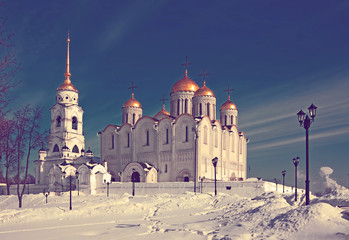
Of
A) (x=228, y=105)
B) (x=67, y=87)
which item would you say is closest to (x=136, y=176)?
(x=67, y=87)

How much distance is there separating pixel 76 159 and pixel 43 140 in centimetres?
2814

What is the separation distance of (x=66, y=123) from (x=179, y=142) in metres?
18.6

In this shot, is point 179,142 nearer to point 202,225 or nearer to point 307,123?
→ point 307,123

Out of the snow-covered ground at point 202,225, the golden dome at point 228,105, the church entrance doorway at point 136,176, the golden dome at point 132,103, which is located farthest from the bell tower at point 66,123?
the snow-covered ground at point 202,225

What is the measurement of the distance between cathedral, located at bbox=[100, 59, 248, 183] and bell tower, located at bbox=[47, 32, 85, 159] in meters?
4.45

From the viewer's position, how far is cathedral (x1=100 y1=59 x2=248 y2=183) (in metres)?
48.2

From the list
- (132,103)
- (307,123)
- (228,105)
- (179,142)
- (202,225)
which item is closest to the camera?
(202,225)

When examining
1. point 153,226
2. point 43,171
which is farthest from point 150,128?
point 153,226

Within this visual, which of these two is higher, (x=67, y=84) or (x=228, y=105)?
(x=67, y=84)

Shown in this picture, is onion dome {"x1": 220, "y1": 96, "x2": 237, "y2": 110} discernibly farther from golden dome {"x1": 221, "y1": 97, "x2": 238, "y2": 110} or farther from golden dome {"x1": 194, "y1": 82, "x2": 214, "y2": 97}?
golden dome {"x1": 194, "y1": 82, "x2": 214, "y2": 97}

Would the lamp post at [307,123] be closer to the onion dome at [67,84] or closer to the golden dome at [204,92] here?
the golden dome at [204,92]

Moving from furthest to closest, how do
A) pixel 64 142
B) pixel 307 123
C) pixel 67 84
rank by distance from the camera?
1. pixel 67 84
2. pixel 64 142
3. pixel 307 123

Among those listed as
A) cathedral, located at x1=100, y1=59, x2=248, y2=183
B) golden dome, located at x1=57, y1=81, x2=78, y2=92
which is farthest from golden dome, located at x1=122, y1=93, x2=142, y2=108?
golden dome, located at x1=57, y1=81, x2=78, y2=92

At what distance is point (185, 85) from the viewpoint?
185 ft
